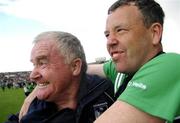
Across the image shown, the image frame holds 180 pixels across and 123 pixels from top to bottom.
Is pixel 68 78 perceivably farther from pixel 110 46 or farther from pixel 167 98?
pixel 167 98

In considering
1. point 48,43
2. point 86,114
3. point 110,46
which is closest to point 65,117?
point 86,114

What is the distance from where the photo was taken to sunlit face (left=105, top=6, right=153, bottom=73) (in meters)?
2.74

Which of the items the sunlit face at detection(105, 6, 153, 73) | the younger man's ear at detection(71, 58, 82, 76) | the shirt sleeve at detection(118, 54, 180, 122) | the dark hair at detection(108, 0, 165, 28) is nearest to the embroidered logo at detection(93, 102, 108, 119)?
the younger man's ear at detection(71, 58, 82, 76)

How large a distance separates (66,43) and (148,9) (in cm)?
100

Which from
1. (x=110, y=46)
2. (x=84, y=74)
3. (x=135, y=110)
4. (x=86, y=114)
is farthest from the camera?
(x=84, y=74)

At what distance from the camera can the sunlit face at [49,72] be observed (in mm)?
3520

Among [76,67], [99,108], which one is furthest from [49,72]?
[99,108]

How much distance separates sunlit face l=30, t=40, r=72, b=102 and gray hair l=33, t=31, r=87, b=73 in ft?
0.15

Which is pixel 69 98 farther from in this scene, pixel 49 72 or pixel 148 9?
pixel 148 9

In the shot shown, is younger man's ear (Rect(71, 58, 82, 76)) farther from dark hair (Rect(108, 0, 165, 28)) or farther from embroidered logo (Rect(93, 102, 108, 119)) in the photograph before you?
dark hair (Rect(108, 0, 165, 28))

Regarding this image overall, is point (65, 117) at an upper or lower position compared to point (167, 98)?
lower

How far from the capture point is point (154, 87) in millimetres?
2279

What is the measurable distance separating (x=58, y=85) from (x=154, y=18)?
3.72ft

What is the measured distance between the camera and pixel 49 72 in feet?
11.7
